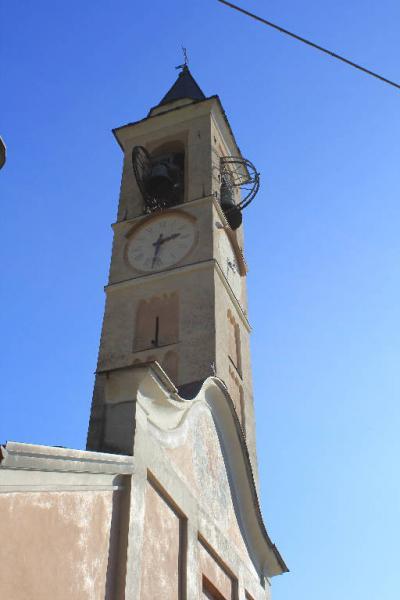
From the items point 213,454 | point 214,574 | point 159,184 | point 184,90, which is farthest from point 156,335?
point 184,90

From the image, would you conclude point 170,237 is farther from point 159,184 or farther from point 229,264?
point 159,184

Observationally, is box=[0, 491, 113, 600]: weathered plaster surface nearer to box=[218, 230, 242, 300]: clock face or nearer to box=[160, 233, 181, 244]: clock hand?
box=[218, 230, 242, 300]: clock face

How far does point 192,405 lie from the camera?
29.0ft

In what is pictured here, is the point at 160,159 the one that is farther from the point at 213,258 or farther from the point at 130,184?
the point at 213,258

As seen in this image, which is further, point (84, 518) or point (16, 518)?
point (84, 518)

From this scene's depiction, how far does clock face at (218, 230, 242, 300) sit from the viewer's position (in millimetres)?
17891

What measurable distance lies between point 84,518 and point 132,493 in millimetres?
737

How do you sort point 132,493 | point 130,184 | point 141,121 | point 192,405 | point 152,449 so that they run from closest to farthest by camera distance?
point 132,493 → point 152,449 → point 192,405 → point 130,184 → point 141,121

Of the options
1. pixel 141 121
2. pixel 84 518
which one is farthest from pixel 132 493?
pixel 141 121

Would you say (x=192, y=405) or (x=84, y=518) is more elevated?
(x=192, y=405)

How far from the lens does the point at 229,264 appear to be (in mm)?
18453

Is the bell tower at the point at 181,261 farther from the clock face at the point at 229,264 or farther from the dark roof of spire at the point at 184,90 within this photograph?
the dark roof of spire at the point at 184,90

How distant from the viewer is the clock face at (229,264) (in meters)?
17.9

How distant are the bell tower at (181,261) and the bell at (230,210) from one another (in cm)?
3
